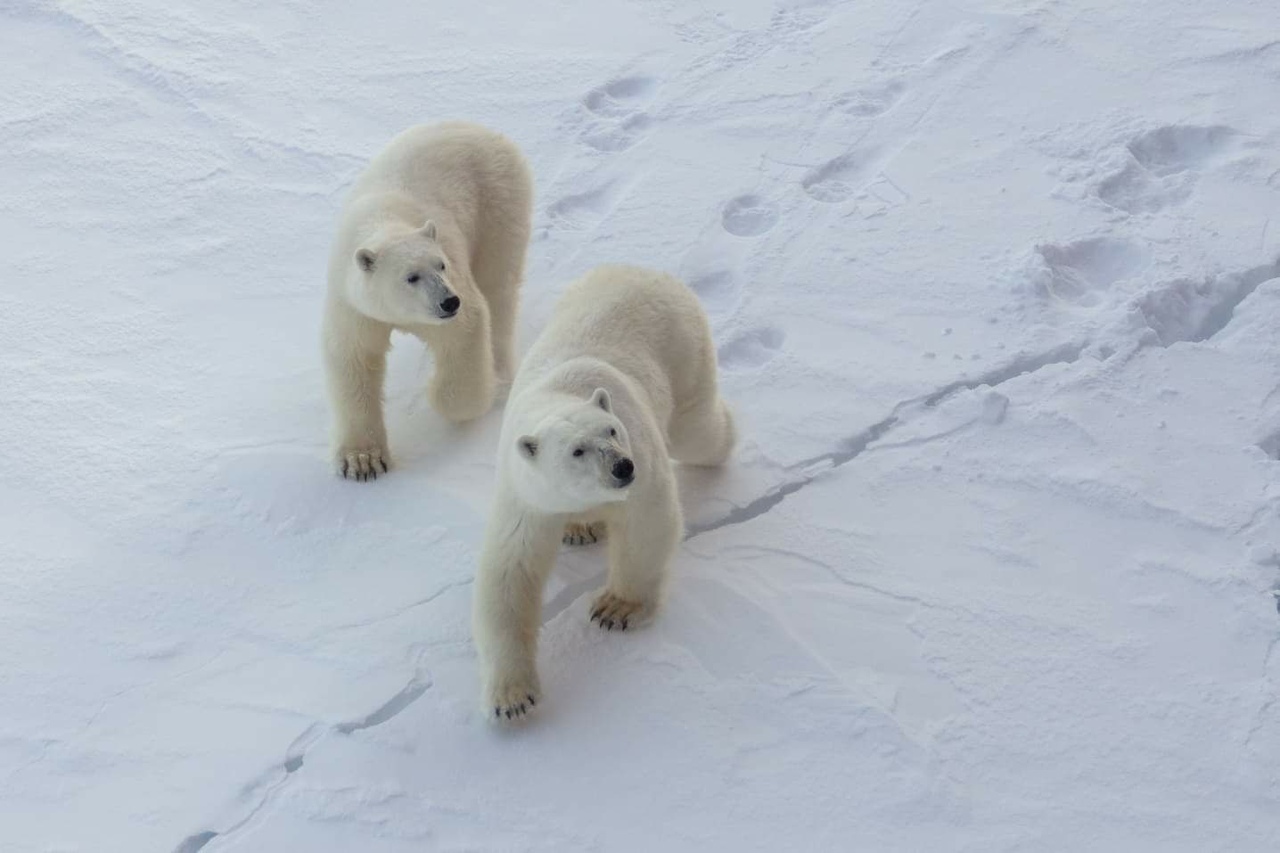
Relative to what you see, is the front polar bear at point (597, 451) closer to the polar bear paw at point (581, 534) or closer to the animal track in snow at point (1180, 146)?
the polar bear paw at point (581, 534)

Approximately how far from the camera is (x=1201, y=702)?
324cm

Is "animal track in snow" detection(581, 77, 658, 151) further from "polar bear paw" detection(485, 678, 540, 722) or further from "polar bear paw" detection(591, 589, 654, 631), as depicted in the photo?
"polar bear paw" detection(485, 678, 540, 722)

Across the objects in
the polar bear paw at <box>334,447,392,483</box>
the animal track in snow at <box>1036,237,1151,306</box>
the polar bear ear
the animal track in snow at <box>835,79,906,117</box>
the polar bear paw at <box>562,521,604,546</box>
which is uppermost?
the polar bear ear

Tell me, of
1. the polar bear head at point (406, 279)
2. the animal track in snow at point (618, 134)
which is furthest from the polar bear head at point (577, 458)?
the animal track in snow at point (618, 134)

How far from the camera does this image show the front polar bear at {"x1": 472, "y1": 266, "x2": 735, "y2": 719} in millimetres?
3025

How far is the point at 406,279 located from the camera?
3.68 metres

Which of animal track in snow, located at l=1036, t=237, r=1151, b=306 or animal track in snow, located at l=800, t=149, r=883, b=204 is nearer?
animal track in snow, located at l=1036, t=237, r=1151, b=306

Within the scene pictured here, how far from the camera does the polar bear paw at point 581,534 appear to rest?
374 cm

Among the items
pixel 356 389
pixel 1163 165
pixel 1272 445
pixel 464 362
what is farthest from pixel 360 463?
pixel 1163 165

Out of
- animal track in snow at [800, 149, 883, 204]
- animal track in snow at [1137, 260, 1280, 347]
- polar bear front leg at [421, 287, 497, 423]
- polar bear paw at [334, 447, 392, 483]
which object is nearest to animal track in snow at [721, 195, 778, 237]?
animal track in snow at [800, 149, 883, 204]

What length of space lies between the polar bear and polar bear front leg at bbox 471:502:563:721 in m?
0.74

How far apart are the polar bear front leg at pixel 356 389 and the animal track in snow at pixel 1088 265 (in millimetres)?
2184

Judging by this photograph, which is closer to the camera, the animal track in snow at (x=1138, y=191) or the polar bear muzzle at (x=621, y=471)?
the polar bear muzzle at (x=621, y=471)

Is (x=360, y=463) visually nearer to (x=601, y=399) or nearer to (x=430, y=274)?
(x=430, y=274)
